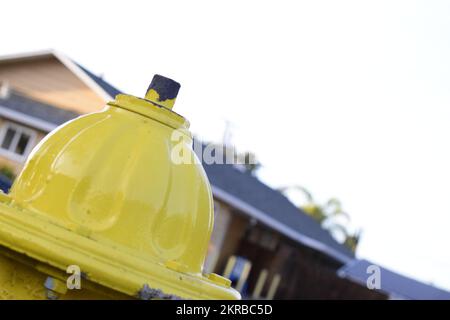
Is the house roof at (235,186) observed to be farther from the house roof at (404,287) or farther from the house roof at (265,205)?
the house roof at (404,287)

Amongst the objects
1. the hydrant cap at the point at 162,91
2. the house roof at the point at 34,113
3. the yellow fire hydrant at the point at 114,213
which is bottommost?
the yellow fire hydrant at the point at 114,213

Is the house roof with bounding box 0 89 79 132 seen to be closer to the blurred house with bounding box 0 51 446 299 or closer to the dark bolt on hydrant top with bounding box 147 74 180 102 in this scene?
the blurred house with bounding box 0 51 446 299

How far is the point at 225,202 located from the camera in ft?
77.7

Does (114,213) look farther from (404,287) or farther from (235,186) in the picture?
(235,186)

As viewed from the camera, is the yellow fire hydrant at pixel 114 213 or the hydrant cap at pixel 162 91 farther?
the hydrant cap at pixel 162 91

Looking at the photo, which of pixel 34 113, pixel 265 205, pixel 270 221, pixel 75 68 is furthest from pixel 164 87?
pixel 265 205

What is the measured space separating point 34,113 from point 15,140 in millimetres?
1077

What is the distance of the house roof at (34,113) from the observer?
23.5m

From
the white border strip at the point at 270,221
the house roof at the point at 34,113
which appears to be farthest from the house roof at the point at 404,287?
the house roof at the point at 34,113

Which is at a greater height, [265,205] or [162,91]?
[265,205]

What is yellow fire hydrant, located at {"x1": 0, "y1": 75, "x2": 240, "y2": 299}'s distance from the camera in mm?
2928

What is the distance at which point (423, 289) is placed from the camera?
54.7 feet
